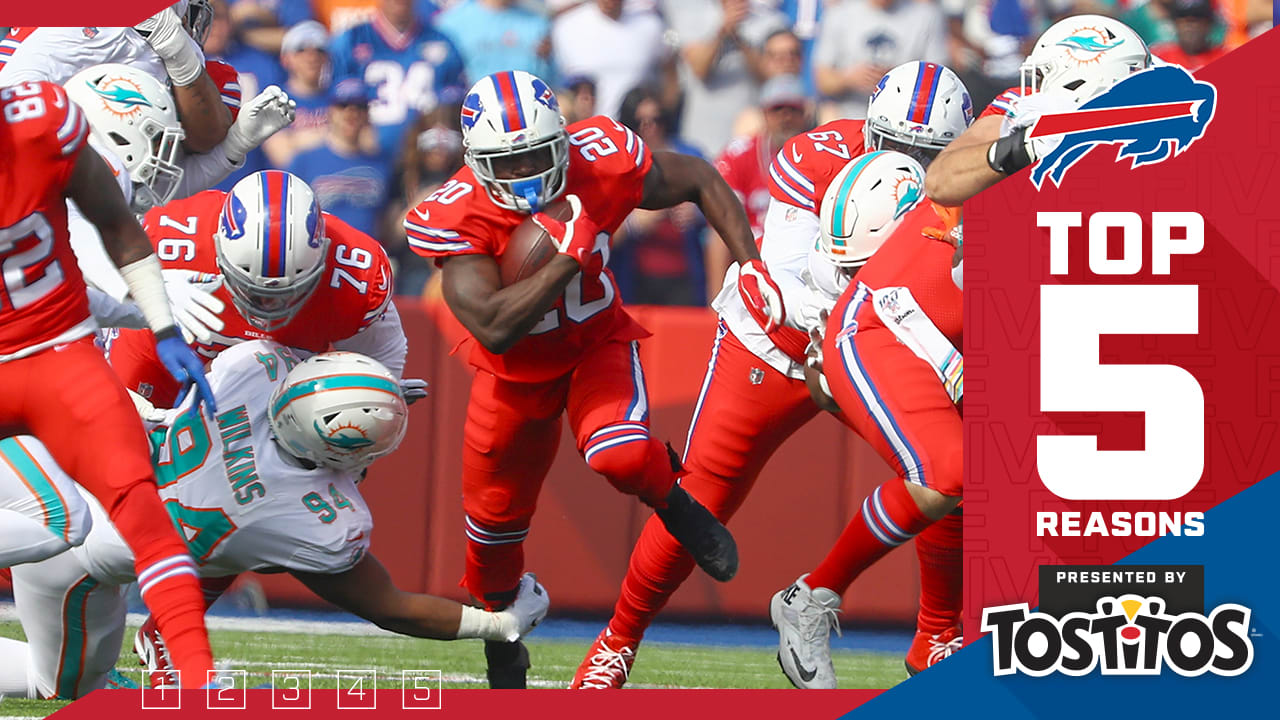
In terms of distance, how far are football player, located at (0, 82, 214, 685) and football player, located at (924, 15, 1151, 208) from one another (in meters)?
2.03

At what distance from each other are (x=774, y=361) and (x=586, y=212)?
0.81 metres

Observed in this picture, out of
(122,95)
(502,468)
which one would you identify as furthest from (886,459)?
(122,95)

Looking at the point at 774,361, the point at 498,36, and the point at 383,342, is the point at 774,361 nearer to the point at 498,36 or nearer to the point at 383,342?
the point at 383,342

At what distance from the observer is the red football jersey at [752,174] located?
25.1 feet

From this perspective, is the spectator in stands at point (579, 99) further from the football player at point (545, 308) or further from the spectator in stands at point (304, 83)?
the football player at point (545, 308)

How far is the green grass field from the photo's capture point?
5.76 metres

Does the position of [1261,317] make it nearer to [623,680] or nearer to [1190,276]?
[1190,276]

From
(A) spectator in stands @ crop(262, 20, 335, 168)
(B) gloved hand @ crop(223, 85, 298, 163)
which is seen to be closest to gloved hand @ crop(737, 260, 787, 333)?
(B) gloved hand @ crop(223, 85, 298, 163)

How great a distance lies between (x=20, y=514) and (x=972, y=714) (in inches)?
92.5

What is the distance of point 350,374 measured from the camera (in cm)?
473

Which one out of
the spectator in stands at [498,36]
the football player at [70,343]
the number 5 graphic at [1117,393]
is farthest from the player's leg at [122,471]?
the spectator in stands at [498,36]

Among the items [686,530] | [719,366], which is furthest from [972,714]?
[719,366]

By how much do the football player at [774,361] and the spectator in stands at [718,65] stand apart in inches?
102

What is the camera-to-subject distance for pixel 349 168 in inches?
307
